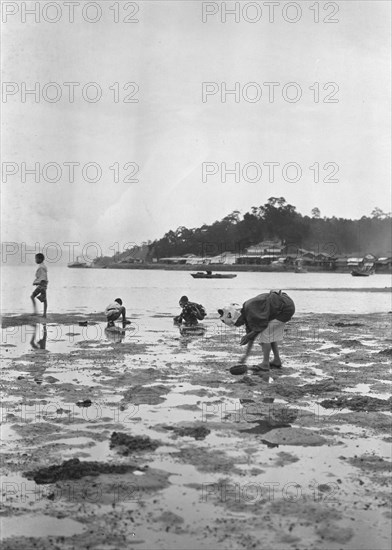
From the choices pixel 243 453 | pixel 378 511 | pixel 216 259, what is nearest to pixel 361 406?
pixel 243 453

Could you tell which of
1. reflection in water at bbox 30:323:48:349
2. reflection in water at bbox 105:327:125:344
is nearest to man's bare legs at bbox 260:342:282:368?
reflection in water at bbox 105:327:125:344

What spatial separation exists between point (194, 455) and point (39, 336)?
11.5 metres

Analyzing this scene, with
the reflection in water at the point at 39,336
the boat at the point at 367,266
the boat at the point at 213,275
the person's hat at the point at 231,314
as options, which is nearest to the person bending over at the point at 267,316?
the reflection in water at the point at 39,336

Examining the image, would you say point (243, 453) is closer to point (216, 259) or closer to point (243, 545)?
point (243, 545)

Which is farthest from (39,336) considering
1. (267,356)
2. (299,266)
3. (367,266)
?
(299,266)

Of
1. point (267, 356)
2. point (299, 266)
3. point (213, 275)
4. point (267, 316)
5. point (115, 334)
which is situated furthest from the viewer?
point (299, 266)

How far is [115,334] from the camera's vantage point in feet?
58.9

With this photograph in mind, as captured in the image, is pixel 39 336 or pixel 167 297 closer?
pixel 39 336

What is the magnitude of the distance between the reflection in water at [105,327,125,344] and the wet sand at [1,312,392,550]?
371cm

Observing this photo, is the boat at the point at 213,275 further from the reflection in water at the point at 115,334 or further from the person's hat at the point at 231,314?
the reflection in water at the point at 115,334

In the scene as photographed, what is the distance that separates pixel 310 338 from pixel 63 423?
1058cm

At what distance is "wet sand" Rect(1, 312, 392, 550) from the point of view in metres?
4.93

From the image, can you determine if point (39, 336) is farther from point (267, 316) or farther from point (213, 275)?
point (213, 275)

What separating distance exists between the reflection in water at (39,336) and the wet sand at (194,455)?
2.48 meters
